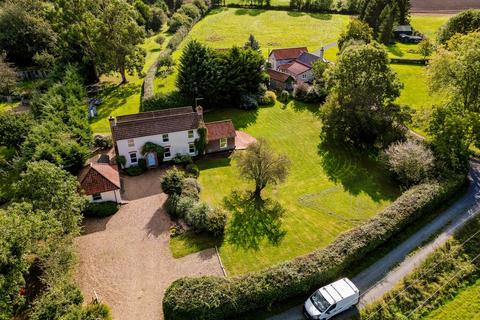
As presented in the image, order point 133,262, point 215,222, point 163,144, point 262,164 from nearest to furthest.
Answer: point 133,262 < point 215,222 < point 262,164 < point 163,144

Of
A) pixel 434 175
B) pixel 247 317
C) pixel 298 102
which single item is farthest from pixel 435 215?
pixel 298 102

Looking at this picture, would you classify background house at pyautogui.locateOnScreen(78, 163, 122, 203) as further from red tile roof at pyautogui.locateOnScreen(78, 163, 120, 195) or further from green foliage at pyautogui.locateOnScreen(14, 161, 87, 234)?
green foliage at pyautogui.locateOnScreen(14, 161, 87, 234)

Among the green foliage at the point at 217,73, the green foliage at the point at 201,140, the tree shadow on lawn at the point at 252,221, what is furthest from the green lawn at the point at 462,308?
the green foliage at the point at 217,73

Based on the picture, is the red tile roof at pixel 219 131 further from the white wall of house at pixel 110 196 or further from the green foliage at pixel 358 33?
the green foliage at pixel 358 33

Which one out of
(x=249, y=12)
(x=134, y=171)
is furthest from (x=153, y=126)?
A: (x=249, y=12)

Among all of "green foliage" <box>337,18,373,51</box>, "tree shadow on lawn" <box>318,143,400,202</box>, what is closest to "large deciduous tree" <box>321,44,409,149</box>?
"tree shadow on lawn" <box>318,143,400,202</box>

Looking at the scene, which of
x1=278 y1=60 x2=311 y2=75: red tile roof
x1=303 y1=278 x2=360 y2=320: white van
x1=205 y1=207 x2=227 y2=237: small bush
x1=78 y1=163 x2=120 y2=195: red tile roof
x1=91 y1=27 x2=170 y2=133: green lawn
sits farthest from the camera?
x1=278 y1=60 x2=311 y2=75: red tile roof

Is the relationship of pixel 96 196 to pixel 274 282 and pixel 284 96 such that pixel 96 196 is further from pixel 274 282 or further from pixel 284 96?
pixel 284 96
